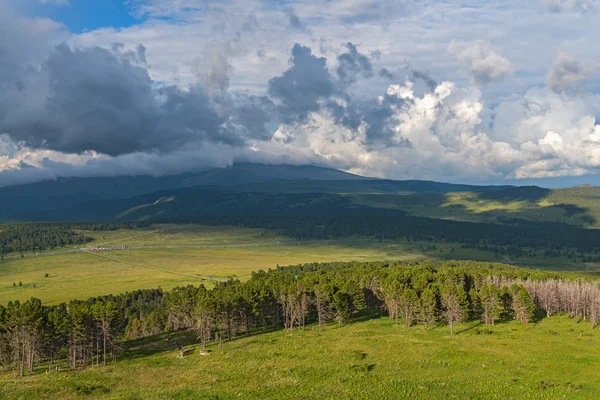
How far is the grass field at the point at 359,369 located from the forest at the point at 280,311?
7623 millimetres

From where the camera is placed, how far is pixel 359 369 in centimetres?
8606

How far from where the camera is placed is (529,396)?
70.6 meters

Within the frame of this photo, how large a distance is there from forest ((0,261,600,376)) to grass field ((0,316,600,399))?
762cm

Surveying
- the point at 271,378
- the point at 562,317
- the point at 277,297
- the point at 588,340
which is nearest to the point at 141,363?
the point at 271,378

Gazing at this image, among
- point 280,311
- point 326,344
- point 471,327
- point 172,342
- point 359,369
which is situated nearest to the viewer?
point 359,369

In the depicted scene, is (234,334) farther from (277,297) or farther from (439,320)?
(439,320)

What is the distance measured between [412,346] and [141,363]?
5726 cm

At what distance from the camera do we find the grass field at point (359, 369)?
74.6 m

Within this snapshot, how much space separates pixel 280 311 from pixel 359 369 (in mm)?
62342

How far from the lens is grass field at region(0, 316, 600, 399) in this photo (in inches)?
2936

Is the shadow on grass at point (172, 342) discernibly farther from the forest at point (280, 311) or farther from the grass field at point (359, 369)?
the forest at point (280, 311)

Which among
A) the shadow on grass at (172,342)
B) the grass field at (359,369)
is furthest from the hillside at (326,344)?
the shadow on grass at (172,342)

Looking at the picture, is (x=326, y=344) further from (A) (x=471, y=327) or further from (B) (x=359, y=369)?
(A) (x=471, y=327)

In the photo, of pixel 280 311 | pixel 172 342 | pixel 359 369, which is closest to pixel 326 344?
pixel 359 369
